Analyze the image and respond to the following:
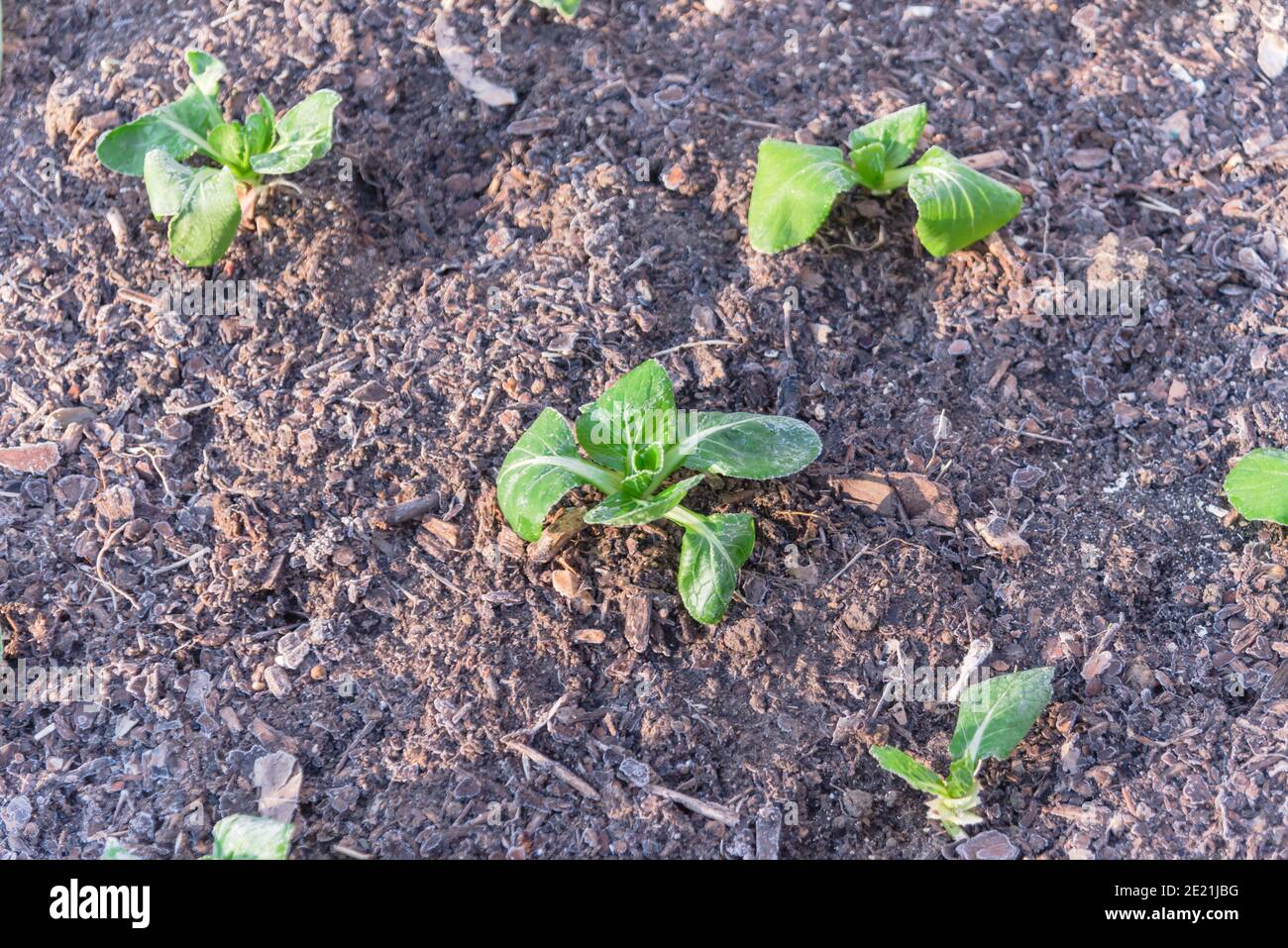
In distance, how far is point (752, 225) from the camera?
3.19 m

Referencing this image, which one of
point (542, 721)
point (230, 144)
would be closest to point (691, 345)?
point (542, 721)

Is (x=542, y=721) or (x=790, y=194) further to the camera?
(x=790, y=194)

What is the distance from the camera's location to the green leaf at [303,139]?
3.10m

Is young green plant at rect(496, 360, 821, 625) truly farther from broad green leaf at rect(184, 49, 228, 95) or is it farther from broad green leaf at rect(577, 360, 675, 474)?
broad green leaf at rect(184, 49, 228, 95)

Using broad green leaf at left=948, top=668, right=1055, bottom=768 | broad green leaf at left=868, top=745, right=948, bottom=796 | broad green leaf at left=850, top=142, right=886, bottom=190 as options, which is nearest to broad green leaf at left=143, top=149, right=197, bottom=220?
broad green leaf at left=850, top=142, right=886, bottom=190

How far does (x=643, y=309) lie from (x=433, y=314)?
0.57 meters

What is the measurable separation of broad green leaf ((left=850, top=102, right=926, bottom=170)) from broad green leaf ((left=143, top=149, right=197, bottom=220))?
1833mm

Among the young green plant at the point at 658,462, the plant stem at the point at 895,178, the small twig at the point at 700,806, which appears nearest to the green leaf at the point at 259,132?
the young green plant at the point at 658,462

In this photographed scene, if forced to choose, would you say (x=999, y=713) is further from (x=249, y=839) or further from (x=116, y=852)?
(x=116, y=852)

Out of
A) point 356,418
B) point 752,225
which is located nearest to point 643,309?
point 752,225

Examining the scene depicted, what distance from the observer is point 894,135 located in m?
3.27

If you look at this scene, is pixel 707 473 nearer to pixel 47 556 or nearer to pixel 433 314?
pixel 433 314

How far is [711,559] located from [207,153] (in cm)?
189

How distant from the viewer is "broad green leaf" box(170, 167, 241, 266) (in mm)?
3090
